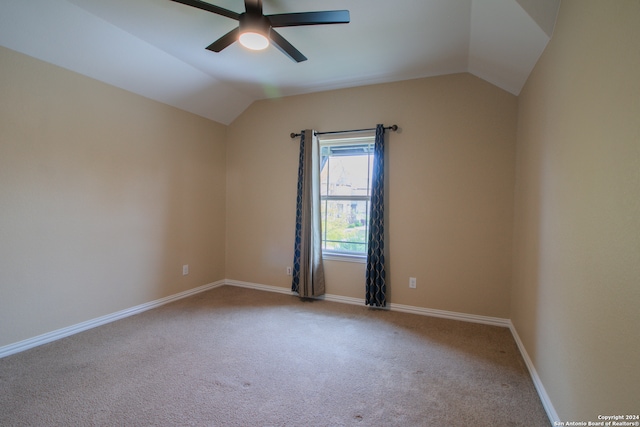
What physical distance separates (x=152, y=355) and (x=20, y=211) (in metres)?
1.55

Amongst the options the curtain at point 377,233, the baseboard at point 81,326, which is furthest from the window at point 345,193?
the baseboard at point 81,326

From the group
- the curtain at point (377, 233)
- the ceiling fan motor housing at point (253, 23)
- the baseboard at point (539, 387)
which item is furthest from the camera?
the curtain at point (377, 233)

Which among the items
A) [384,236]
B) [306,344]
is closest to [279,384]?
[306,344]

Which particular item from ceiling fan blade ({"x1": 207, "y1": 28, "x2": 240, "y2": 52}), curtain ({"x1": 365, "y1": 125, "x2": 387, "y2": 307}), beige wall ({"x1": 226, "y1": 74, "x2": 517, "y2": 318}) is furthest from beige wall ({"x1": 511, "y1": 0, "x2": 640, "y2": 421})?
ceiling fan blade ({"x1": 207, "y1": 28, "x2": 240, "y2": 52})

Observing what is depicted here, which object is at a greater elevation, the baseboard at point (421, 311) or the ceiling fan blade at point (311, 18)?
the ceiling fan blade at point (311, 18)

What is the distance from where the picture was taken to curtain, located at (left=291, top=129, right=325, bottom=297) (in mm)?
3502

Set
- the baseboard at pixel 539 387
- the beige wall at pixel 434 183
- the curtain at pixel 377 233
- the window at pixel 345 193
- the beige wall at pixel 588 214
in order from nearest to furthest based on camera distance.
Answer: the beige wall at pixel 588 214 < the baseboard at pixel 539 387 < the beige wall at pixel 434 183 < the curtain at pixel 377 233 < the window at pixel 345 193

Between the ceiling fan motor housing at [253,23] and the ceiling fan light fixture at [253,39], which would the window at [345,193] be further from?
the ceiling fan motor housing at [253,23]

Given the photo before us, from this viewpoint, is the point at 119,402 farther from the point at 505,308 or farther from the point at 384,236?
the point at 505,308

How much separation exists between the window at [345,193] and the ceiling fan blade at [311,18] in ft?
5.58

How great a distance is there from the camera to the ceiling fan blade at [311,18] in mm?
1729

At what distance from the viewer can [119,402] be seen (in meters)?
1.66

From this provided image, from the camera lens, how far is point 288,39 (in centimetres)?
251

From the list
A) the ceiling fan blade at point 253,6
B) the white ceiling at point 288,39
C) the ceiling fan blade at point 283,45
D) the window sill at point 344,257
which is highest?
the white ceiling at point 288,39
